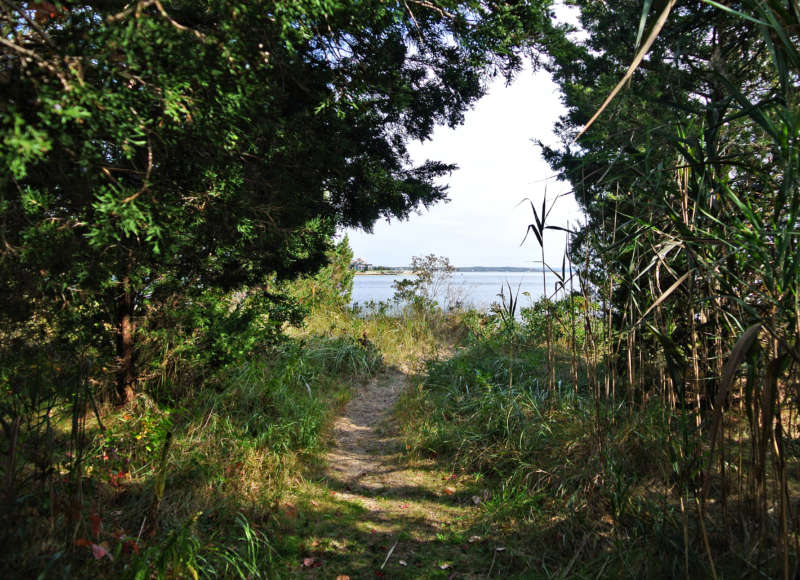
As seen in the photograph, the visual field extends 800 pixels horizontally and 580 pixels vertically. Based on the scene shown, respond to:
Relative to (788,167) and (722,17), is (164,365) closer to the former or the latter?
(788,167)

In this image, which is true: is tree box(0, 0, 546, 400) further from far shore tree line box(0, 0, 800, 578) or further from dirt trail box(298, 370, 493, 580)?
dirt trail box(298, 370, 493, 580)

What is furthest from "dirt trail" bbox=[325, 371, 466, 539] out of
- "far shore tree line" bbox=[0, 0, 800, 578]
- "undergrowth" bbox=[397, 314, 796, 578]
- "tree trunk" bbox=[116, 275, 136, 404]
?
"tree trunk" bbox=[116, 275, 136, 404]

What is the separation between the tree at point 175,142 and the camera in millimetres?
1635

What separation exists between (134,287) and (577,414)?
3.29m

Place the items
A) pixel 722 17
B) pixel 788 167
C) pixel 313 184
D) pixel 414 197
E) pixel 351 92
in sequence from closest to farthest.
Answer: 1. pixel 788 167
2. pixel 351 92
3. pixel 313 184
4. pixel 722 17
5. pixel 414 197

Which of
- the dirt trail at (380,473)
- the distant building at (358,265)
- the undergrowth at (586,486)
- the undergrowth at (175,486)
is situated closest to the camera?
the undergrowth at (175,486)

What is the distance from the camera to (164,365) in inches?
126

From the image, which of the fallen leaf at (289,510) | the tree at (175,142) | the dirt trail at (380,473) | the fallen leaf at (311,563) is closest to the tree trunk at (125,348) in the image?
the tree at (175,142)

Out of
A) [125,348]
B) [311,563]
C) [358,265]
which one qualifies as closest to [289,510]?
[311,563]

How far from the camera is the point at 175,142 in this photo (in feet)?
6.39

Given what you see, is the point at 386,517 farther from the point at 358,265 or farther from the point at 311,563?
the point at 358,265

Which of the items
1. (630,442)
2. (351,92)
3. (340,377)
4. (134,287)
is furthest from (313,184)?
(340,377)

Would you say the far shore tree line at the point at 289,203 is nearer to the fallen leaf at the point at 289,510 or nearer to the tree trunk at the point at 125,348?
the tree trunk at the point at 125,348

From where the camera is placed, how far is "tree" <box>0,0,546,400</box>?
163cm
